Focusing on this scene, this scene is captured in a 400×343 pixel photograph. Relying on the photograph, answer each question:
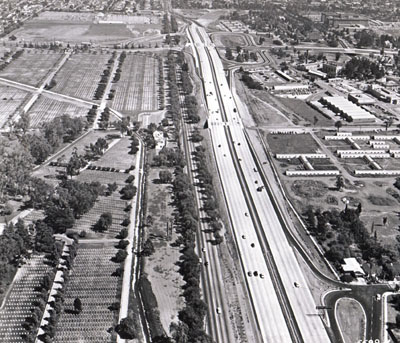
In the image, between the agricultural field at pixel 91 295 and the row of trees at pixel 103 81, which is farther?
the row of trees at pixel 103 81

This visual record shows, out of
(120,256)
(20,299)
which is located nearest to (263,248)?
(120,256)

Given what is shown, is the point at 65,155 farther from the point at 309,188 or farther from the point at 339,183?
the point at 339,183

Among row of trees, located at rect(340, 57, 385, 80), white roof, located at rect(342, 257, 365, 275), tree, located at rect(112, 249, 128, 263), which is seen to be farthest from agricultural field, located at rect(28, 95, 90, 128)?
row of trees, located at rect(340, 57, 385, 80)

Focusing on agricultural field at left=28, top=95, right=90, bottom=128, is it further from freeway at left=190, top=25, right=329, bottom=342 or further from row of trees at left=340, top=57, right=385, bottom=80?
row of trees at left=340, top=57, right=385, bottom=80

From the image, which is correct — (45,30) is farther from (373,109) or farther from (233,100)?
(373,109)

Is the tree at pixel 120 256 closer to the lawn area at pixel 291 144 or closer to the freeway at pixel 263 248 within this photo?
the freeway at pixel 263 248

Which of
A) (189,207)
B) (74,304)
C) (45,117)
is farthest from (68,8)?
(74,304)

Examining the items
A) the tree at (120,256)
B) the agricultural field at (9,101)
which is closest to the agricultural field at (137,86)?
the agricultural field at (9,101)
